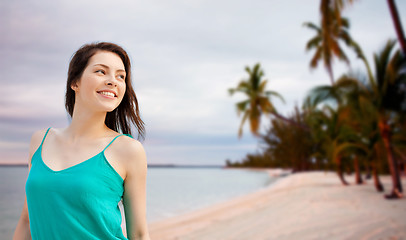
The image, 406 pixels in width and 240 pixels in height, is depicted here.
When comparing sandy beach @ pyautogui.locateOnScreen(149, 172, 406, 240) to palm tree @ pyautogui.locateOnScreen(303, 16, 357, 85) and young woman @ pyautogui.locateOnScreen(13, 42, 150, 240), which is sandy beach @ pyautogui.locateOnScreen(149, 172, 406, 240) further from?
palm tree @ pyautogui.locateOnScreen(303, 16, 357, 85)

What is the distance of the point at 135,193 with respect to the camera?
1059mm

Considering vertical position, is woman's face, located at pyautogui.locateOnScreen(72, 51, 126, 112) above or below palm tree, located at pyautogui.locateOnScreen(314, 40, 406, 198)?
below

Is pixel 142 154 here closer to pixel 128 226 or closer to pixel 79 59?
pixel 128 226

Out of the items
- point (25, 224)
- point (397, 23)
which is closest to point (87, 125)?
point (25, 224)

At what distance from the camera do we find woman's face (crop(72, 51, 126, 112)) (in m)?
1.10

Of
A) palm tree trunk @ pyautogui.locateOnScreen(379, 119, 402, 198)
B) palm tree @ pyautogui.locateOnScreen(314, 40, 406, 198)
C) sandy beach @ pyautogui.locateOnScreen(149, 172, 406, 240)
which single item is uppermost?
palm tree @ pyautogui.locateOnScreen(314, 40, 406, 198)

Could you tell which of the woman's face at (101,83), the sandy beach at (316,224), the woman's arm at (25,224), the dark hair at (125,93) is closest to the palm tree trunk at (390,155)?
the sandy beach at (316,224)

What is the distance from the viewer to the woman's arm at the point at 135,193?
1058mm

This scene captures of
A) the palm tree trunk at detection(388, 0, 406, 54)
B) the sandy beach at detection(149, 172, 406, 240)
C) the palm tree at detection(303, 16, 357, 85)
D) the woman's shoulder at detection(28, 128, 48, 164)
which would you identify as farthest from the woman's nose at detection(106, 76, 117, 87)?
the palm tree at detection(303, 16, 357, 85)

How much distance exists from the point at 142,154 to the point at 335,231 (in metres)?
5.85

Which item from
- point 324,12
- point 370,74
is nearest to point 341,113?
point 370,74

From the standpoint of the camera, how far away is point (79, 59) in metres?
1.16

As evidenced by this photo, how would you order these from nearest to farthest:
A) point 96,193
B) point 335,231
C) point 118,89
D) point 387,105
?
point 96,193, point 118,89, point 335,231, point 387,105

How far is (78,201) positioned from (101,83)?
0.39 metres
